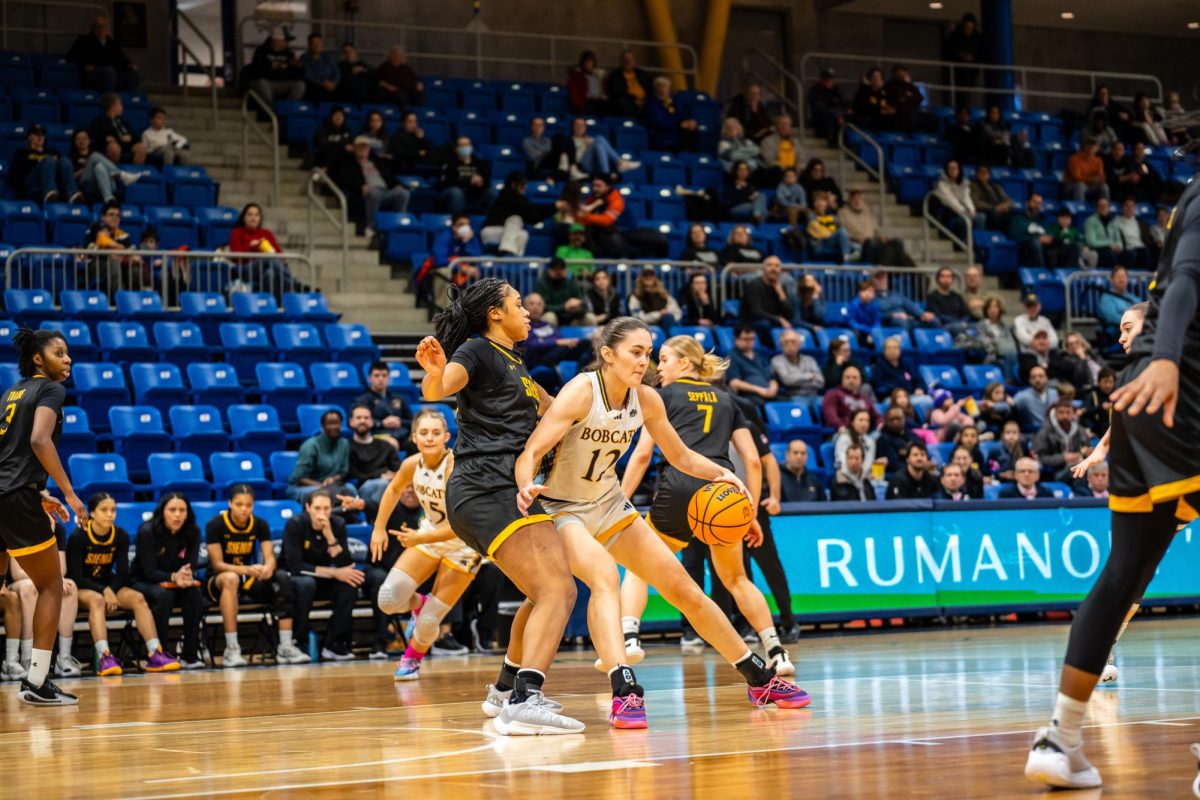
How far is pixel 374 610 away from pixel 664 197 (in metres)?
9.73

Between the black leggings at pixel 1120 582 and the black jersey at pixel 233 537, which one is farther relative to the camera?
the black jersey at pixel 233 537

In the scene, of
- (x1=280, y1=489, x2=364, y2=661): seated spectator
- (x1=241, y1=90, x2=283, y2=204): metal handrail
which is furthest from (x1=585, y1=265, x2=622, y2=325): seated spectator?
(x1=280, y1=489, x2=364, y2=661): seated spectator

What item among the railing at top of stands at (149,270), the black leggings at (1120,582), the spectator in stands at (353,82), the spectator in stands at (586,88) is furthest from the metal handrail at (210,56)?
the black leggings at (1120,582)

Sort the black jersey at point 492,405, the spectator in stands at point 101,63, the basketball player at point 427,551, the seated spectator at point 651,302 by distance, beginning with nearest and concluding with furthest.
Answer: the black jersey at point 492,405
the basketball player at point 427,551
the seated spectator at point 651,302
the spectator in stands at point 101,63

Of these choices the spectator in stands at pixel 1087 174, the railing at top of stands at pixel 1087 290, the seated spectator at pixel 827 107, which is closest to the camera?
the railing at top of stands at pixel 1087 290

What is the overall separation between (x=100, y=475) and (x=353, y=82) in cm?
923

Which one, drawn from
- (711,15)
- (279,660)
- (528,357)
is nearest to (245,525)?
(279,660)

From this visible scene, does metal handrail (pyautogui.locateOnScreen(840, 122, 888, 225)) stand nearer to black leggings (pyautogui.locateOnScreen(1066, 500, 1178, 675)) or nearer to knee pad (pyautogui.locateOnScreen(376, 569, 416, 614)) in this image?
knee pad (pyautogui.locateOnScreen(376, 569, 416, 614))

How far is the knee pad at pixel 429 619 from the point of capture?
403 inches

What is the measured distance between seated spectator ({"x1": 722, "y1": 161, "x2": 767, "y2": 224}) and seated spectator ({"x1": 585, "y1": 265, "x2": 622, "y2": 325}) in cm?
409

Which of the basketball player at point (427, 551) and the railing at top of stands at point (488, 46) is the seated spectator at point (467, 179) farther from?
the basketball player at point (427, 551)

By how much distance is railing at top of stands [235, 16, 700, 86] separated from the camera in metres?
24.6

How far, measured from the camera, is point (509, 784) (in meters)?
Answer: 5.18

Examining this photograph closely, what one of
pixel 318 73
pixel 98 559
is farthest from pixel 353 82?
pixel 98 559
